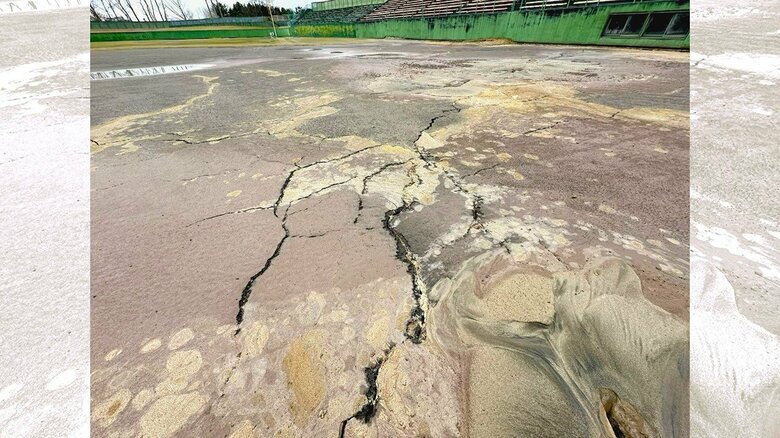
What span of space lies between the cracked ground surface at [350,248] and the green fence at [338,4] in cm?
2426

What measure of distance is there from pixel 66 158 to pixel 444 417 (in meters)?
3.00

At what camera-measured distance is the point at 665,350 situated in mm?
899

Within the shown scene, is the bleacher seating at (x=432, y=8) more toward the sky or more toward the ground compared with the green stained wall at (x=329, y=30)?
more toward the sky

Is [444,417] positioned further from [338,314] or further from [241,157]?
[241,157]

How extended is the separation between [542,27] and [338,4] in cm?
2298

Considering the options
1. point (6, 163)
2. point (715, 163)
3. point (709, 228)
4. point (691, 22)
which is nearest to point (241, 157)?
point (6, 163)

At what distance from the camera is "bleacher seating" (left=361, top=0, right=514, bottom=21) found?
1184cm

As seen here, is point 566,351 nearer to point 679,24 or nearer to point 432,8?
point 679,24

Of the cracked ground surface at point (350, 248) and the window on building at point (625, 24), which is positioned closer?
the cracked ground surface at point (350, 248)

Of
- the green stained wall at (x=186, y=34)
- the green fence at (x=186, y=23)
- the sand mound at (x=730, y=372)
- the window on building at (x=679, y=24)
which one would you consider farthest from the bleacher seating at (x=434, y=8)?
the sand mound at (x=730, y=372)

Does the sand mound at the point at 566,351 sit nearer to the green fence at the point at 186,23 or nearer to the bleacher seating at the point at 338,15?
the bleacher seating at the point at 338,15

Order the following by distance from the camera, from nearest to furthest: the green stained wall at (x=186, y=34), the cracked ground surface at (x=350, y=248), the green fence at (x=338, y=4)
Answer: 1. the cracked ground surface at (x=350, y=248)
2. the green stained wall at (x=186, y=34)
3. the green fence at (x=338, y=4)

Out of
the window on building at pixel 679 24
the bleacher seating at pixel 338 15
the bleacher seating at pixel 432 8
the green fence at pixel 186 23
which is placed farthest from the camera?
the bleacher seating at pixel 338 15

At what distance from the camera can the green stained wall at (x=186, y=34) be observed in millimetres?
19594
